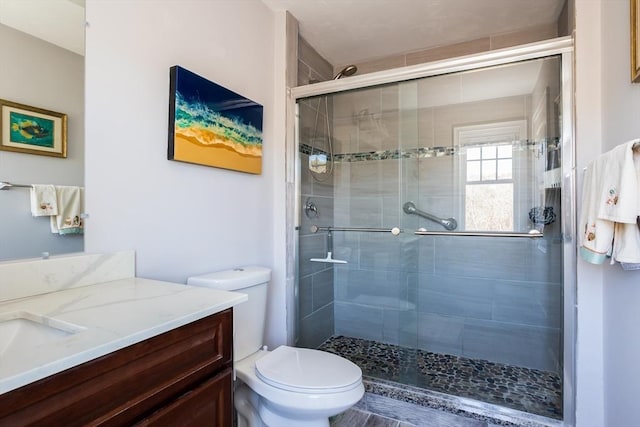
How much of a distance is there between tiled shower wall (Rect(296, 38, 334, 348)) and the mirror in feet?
4.47

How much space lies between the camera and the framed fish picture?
101cm

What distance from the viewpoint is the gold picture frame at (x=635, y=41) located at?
1184 mm

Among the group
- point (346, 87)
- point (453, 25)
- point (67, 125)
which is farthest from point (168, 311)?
point (453, 25)

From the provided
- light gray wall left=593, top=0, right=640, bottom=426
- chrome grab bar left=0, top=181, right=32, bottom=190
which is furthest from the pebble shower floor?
chrome grab bar left=0, top=181, right=32, bottom=190

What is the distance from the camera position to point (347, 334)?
9.09ft

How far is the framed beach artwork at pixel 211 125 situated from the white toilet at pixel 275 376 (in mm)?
583

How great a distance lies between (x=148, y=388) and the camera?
80cm

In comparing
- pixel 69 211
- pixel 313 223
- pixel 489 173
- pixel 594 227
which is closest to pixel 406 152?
pixel 489 173

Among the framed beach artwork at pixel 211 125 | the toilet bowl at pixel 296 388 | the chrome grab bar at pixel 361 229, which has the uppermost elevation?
the framed beach artwork at pixel 211 125

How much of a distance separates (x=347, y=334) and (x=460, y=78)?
2.07 metres

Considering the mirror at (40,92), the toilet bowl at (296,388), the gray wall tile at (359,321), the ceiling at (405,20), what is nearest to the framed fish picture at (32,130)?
the mirror at (40,92)

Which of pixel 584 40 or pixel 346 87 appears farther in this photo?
pixel 346 87

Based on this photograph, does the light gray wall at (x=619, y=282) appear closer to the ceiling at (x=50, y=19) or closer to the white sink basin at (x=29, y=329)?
the white sink basin at (x=29, y=329)

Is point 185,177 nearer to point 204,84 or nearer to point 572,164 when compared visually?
point 204,84
